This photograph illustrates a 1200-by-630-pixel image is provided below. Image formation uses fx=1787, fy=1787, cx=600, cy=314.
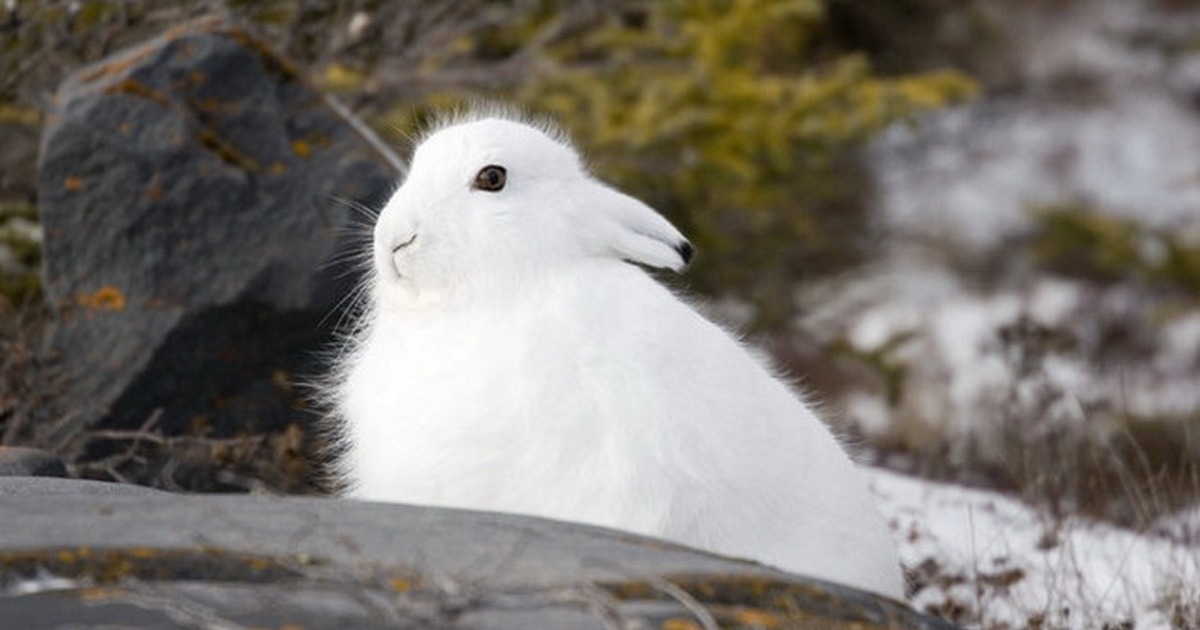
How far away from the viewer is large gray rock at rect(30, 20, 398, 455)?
451cm

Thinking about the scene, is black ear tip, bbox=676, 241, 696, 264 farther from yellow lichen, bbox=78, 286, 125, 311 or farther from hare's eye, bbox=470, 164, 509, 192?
yellow lichen, bbox=78, 286, 125, 311

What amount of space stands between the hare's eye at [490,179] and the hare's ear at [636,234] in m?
0.16

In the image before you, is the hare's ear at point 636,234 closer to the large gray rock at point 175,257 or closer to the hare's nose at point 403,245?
the hare's nose at point 403,245

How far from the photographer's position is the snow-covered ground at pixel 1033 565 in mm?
3836

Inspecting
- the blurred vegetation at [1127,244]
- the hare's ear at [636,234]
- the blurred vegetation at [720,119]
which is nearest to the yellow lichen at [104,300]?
the hare's ear at [636,234]

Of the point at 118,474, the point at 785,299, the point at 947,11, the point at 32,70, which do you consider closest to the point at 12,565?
the point at 118,474

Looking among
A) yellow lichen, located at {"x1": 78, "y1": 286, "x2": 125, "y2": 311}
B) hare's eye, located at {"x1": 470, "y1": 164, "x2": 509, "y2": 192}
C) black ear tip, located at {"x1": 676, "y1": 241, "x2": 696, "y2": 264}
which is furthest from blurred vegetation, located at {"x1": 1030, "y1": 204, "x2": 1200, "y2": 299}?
hare's eye, located at {"x1": 470, "y1": 164, "x2": 509, "y2": 192}

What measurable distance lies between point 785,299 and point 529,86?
61.6 inches

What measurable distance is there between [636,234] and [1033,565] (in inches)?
67.8

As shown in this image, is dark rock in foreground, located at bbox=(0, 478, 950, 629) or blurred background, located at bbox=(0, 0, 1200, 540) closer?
dark rock in foreground, located at bbox=(0, 478, 950, 629)

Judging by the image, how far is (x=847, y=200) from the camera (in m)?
10.3

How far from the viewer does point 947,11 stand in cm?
1082

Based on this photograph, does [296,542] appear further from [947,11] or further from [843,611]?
[947,11]

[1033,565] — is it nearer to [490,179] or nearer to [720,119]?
[490,179]
